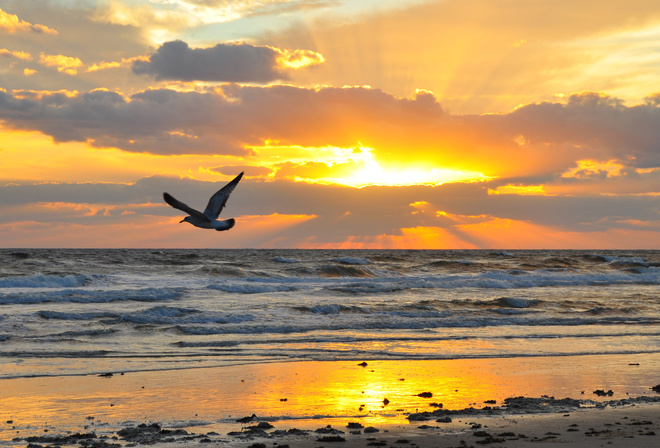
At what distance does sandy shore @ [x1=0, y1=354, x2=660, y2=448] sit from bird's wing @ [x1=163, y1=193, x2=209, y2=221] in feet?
10.6

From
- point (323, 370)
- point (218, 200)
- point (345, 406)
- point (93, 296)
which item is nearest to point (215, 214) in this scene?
point (218, 200)

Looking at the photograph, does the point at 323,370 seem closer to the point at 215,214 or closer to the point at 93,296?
the point at 215,214

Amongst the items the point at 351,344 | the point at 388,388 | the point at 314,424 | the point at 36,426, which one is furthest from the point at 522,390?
the point at 36,426

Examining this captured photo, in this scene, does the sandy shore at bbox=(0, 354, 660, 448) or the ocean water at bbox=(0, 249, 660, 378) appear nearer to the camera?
the sandy shore at bbox=(0, 354, 660, 448)

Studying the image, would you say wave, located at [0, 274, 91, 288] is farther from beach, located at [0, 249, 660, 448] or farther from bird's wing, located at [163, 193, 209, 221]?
bird's wing, located at [163, 193, 209, 221]

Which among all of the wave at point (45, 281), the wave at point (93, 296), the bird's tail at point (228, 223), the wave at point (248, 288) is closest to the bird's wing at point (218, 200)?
the bird's tail at point (228, 223)

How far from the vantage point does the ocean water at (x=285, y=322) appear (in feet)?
54.1

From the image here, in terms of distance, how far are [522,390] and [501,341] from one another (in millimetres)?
6473

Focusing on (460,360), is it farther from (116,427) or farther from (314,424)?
(116,427)

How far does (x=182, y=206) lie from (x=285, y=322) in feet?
32.8

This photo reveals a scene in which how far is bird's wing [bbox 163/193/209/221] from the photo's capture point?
42.1 ft

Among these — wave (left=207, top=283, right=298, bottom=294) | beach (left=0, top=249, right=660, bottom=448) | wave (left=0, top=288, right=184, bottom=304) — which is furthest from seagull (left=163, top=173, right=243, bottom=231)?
wave (left=207, top=283, right=298, bottom=294)

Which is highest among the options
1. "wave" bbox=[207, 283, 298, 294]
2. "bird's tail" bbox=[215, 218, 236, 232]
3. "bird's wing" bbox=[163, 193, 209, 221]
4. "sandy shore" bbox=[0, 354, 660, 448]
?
"bird's wing" bbox=[163, 193, 209, 221]

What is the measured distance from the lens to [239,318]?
23047 mm
